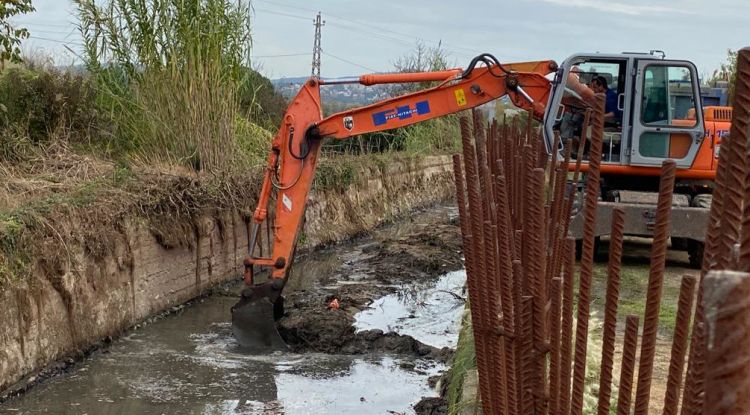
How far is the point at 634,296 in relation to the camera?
332 inches

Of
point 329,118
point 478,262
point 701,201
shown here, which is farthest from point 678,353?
point 701,201

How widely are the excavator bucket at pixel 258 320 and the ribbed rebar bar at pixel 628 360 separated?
21.6 ft

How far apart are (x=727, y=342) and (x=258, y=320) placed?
809 centimetres

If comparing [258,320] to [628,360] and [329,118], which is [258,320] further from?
→ [628,360]

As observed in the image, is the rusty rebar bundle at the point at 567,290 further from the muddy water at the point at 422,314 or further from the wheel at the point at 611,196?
the wheel at the point at 611,196

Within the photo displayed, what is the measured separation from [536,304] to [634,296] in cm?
610

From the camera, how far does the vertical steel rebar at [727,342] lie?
87cm

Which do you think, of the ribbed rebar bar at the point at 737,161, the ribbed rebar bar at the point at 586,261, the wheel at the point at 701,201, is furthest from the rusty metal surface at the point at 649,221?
the ribbed rebar bar at the point at 737,161

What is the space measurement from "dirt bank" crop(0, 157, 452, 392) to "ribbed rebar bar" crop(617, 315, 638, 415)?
18.4ft

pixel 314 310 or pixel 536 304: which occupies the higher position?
pixel 536 304

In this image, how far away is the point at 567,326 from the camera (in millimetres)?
2809

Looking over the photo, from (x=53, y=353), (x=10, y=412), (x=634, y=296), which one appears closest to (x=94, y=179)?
(x=53, y=353)

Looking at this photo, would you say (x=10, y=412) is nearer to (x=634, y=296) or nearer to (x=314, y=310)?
(x=314, y=310)

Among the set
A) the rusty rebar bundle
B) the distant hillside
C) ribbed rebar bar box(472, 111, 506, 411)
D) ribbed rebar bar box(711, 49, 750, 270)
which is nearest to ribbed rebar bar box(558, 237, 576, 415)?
the rusty rebar bundle
